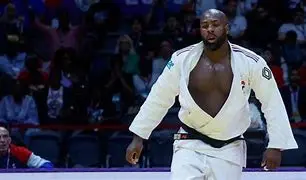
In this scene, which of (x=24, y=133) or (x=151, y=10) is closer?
(x=24, y=133)

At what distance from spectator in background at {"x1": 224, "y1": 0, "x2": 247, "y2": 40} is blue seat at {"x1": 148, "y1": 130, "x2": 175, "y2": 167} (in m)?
2.86

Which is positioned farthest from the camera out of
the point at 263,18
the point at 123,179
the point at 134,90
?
the point at 263,18

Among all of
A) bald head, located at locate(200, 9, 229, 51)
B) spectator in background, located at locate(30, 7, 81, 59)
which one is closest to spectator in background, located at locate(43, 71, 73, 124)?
spectator in background, located at locate(30, 7, 81, 59)

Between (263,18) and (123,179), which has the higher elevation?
(263,18)

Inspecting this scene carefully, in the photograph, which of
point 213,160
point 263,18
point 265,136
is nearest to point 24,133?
point 265,136

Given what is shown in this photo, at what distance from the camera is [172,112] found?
33.7 feet

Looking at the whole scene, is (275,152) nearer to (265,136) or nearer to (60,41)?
(265,136)

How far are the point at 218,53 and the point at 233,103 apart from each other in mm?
367

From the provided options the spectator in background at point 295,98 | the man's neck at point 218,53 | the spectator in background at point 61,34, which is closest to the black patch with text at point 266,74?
the man's neck at point 218,53

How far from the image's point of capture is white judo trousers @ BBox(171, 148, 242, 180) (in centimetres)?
619

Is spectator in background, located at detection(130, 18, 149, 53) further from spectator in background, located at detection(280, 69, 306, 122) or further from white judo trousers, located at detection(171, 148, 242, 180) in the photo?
white judo trousers, located at detection(171, 148, 242, 180)

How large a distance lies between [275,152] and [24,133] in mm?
4860

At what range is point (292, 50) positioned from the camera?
40.1 feet

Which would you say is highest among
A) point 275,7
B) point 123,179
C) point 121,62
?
point 275,7
